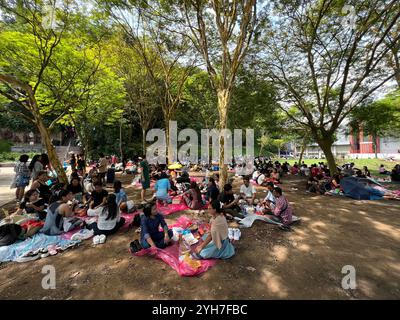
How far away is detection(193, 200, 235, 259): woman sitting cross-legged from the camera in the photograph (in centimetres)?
387

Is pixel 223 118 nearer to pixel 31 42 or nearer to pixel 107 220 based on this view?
pixel 107 220

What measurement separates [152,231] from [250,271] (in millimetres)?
2030

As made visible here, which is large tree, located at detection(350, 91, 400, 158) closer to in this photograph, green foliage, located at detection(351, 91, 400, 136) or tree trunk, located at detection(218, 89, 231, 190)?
green foliage, located at detection(351, 91, 400, 136)

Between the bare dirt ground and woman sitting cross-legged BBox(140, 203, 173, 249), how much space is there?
12.3 inches

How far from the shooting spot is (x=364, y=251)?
169 inches

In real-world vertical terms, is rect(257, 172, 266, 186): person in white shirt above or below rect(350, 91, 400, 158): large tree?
below

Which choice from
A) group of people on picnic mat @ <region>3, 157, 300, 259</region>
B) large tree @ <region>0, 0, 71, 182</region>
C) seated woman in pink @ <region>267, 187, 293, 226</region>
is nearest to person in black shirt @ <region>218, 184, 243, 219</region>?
group of people on picnic mat @ <region>3, 157, 300, 259</region>

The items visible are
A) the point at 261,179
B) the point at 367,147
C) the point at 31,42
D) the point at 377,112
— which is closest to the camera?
the point at 31,42

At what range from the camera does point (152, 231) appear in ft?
14.1

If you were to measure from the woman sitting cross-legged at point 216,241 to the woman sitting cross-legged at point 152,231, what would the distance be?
78 centimetres

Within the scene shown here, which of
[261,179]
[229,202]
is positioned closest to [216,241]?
[229,202]

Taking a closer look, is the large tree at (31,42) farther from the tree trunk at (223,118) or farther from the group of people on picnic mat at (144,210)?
the tree trunk at (223,118)

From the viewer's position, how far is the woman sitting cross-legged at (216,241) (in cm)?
387

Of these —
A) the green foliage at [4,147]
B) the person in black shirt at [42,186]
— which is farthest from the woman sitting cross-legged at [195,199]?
the green foliage at [4,147]
